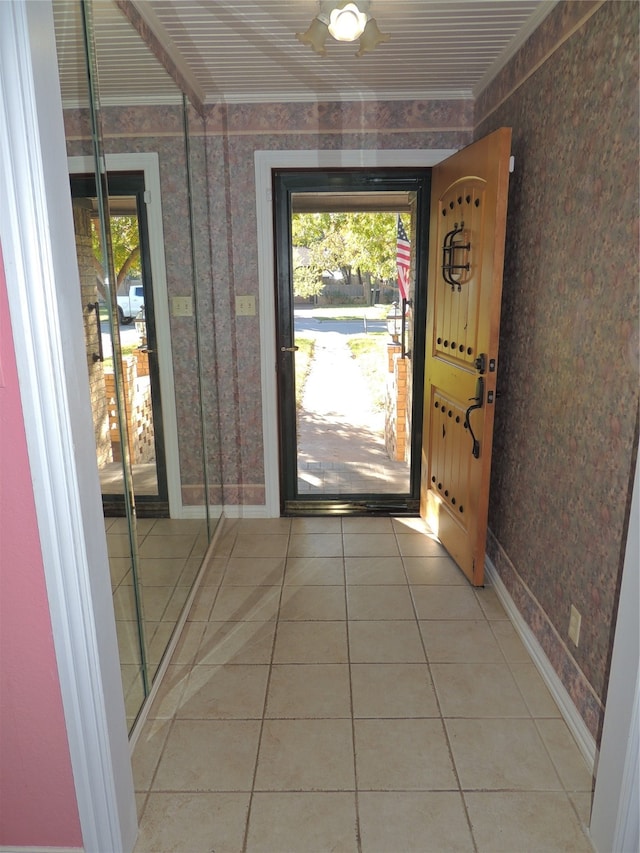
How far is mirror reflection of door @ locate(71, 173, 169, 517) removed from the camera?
1.51m

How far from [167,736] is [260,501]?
1.82m

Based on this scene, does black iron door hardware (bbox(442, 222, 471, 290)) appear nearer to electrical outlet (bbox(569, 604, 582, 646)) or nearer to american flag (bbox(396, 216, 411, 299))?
american flag (bbox(396, 216, 411, 299))

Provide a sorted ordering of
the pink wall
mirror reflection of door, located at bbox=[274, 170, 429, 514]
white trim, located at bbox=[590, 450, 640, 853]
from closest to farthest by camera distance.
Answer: the pink wall → white trim, located at bbox=[590, 450, 640, 853] → mirror reflection of door, located at bbox=[274, 170, 429, 514]

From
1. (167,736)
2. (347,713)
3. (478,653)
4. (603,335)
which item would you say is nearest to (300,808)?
(347,713)

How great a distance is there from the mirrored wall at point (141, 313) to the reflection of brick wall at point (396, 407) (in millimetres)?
1198

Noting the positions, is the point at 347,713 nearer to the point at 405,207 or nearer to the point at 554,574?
the point at 554,574

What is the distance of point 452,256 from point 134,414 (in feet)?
5.80

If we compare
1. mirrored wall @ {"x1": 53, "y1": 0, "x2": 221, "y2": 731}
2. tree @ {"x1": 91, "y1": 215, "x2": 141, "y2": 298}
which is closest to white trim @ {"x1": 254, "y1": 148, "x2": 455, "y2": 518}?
mirrored wall @ {"x1": 53, "y1": 0, "x2": 221, "y2": 731}

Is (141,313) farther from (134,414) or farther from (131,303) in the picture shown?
(134,414)

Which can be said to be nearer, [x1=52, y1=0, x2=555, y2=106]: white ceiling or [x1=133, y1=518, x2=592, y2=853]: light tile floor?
[x1=133, y1=518, x2=592, y2=853]: light tile floor

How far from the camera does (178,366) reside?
2680 mm

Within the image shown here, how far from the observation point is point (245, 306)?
3367 mm

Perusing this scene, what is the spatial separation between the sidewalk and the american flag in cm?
47

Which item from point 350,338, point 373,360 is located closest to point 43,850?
point 350,338
